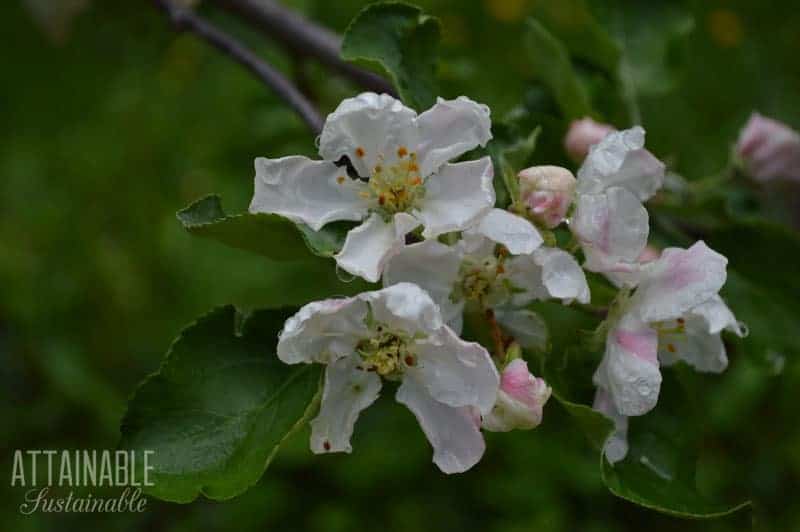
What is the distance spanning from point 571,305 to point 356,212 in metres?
0.27

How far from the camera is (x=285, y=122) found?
7.23ft

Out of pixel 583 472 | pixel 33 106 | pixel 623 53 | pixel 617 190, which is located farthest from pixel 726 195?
pixel 33 106

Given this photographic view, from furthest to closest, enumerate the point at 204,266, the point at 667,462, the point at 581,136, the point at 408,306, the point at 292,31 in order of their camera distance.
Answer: the point at 204,266
the point at 292,31
the point at 581,136
the point at 667,462
the point at 408,306

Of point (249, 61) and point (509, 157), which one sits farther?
point (249, 61)

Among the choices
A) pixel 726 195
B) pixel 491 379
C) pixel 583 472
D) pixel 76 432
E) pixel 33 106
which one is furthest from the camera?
pixel 33 106

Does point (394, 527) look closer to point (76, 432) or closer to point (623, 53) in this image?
point (76, 432)

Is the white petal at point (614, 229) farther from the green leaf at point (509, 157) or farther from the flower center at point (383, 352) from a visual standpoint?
the flower center at point (383, 352)

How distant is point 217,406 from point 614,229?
0.48 m

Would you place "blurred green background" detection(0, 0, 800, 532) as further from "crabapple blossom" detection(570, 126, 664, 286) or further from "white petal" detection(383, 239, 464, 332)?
"white petal" detection(383, 239, 464, 332)

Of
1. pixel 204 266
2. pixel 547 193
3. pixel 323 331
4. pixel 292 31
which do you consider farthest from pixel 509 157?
pixel 204 266

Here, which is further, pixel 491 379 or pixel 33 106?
pixel 33 106

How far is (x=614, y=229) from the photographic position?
110 centimetres

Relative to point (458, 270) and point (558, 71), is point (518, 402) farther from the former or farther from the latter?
point (558, 71)

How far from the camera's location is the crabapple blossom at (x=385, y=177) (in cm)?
106
